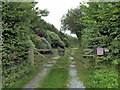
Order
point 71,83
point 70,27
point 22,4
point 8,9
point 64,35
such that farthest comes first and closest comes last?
point 64,35
point 70,27
point 22,4
point 8,9
point 71,83

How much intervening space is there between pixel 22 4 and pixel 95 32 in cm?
531

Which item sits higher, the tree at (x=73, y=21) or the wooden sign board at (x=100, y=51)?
the tree at (x=73, y=21)

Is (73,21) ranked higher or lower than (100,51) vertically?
higher

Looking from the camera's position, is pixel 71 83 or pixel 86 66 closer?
pixel 71 83

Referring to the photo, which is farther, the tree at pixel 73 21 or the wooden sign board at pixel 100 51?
the tree at pixel 73 21

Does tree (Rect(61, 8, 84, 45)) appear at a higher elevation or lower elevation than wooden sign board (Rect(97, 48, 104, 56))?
higher

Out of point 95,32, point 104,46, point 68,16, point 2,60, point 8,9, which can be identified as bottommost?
point 2,60

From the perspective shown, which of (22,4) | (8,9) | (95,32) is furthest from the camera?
(95,32)

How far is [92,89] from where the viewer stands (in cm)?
543

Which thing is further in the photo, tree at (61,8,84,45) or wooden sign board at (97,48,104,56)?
tree at (61,8,84,45)

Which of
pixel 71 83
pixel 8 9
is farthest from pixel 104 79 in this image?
pixel 8 9

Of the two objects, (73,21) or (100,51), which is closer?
(100,51)

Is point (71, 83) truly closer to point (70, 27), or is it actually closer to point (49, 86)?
point (49, 86)

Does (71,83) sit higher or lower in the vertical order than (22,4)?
lower
